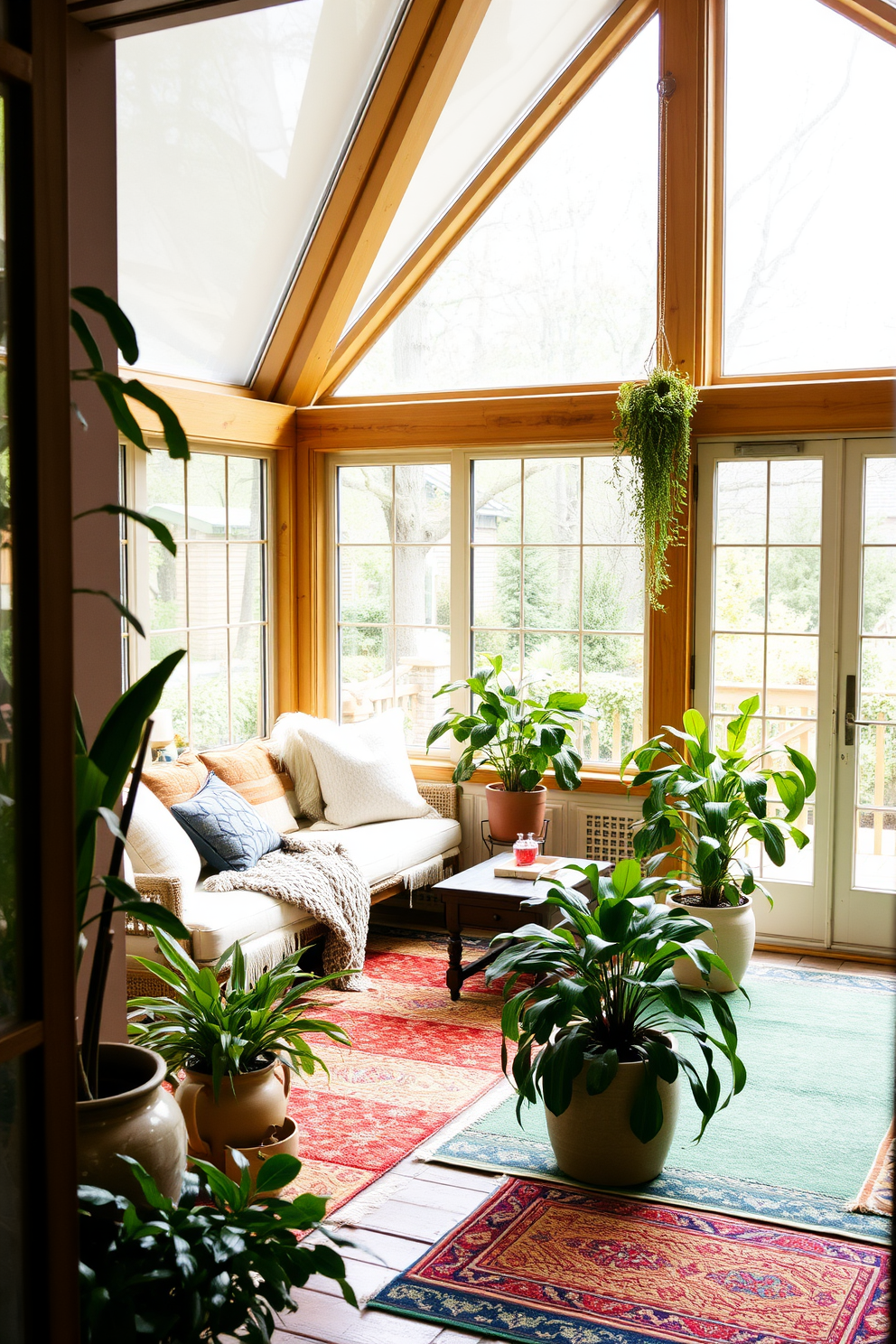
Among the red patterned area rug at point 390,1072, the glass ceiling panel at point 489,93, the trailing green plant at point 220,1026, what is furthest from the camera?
the glass ceiling panel at point 489,93

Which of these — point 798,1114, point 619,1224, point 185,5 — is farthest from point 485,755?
point 185,5

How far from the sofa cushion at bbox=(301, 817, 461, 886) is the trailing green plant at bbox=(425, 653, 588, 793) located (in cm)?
29

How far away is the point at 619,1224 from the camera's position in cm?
309

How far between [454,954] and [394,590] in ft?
7.03

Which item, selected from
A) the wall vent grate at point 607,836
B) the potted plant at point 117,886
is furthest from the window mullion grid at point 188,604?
the potted plant at point 117,886

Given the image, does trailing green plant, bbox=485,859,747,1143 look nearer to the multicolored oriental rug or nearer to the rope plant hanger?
the multicolored oriental rug

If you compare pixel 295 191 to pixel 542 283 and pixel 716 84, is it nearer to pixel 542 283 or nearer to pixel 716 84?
pixel 542 283

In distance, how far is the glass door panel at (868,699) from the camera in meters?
5.29

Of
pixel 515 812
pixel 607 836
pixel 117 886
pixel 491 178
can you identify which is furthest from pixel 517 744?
pixel 117 886

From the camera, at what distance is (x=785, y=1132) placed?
3666 mm

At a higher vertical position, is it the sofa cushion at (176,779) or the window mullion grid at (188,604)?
the window mullion grid at (188,604)

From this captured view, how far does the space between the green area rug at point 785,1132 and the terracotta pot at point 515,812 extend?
4.10 ft

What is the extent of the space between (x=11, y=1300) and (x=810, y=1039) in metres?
3.51

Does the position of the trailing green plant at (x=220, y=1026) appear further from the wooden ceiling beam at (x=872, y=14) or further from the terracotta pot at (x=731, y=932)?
the wooden ceiling beam at (x=872, y=14)
